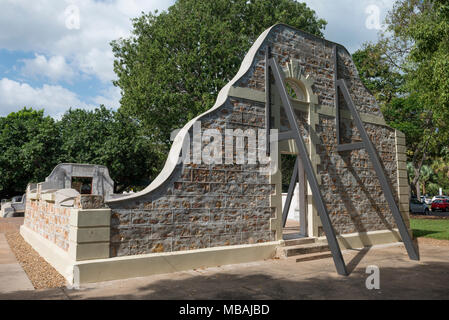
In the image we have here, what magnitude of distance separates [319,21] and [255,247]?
20959 mm

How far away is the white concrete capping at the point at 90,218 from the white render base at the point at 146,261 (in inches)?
25.5

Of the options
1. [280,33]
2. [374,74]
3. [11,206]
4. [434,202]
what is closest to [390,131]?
[280,33]

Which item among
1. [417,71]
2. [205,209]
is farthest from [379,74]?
[205,209]

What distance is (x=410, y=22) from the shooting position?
19609 mm

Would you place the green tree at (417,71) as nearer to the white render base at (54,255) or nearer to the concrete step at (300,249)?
the concrete step at (300,249)

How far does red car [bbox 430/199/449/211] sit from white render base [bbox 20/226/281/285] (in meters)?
31.5

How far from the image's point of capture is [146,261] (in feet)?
21.5

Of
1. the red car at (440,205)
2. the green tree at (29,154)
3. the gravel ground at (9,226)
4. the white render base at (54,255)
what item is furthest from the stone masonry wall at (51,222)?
the red car at (440,205)

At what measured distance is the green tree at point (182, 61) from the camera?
19141mm

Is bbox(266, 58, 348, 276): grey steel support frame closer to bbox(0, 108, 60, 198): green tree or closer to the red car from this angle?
bbox(0, 108, 60, 198): green tree

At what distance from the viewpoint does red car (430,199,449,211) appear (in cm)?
3284

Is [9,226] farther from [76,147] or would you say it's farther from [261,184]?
[261,184]

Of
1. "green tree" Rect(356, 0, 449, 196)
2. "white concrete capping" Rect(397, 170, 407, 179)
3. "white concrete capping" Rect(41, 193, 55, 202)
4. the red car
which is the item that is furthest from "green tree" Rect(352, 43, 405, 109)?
"white concrete capping" Rect(41, 193, 55, 202)

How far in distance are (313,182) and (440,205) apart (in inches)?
1258
